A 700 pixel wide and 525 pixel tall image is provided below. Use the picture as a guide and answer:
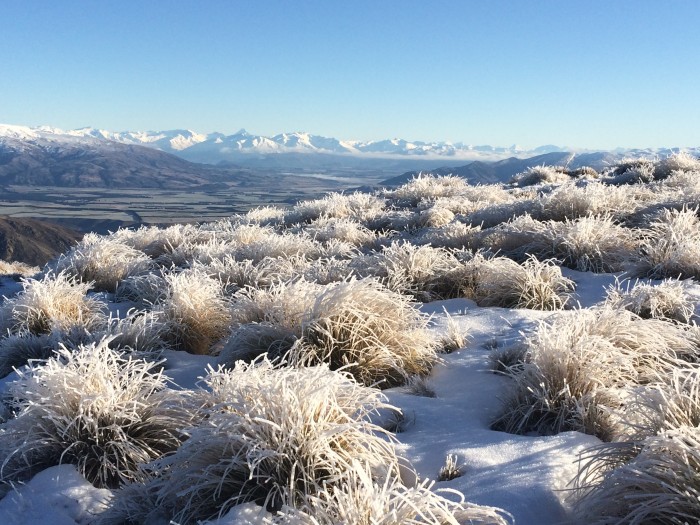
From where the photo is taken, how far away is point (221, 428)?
2596mm

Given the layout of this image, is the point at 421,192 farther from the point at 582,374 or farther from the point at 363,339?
the point at 582,374

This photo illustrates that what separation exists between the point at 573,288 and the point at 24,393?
4621 mm

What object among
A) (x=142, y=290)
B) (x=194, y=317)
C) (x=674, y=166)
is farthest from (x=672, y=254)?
(x=674, y=166)

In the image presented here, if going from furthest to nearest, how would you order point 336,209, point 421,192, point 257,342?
point 421,192 < point 336,209 < point 257,342

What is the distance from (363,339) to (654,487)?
2.11 meters

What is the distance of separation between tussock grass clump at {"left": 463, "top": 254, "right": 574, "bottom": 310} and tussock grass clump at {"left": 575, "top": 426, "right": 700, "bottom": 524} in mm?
2750

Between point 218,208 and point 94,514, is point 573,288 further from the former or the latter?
point 218,208

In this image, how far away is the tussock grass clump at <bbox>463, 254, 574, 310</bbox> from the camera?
5078 mm

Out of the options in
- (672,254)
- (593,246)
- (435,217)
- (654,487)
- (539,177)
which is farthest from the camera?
(539,177)

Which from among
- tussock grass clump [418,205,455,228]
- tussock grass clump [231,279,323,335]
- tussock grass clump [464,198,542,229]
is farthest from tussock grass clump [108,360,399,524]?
tussock grass clump [418,205,455,228]

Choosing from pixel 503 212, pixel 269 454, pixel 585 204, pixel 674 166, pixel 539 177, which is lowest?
pixel 269 454

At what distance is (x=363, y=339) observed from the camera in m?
3.88

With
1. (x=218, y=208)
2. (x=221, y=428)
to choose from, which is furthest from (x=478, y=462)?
(x=218, y=208)

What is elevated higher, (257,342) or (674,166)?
(674,166)
